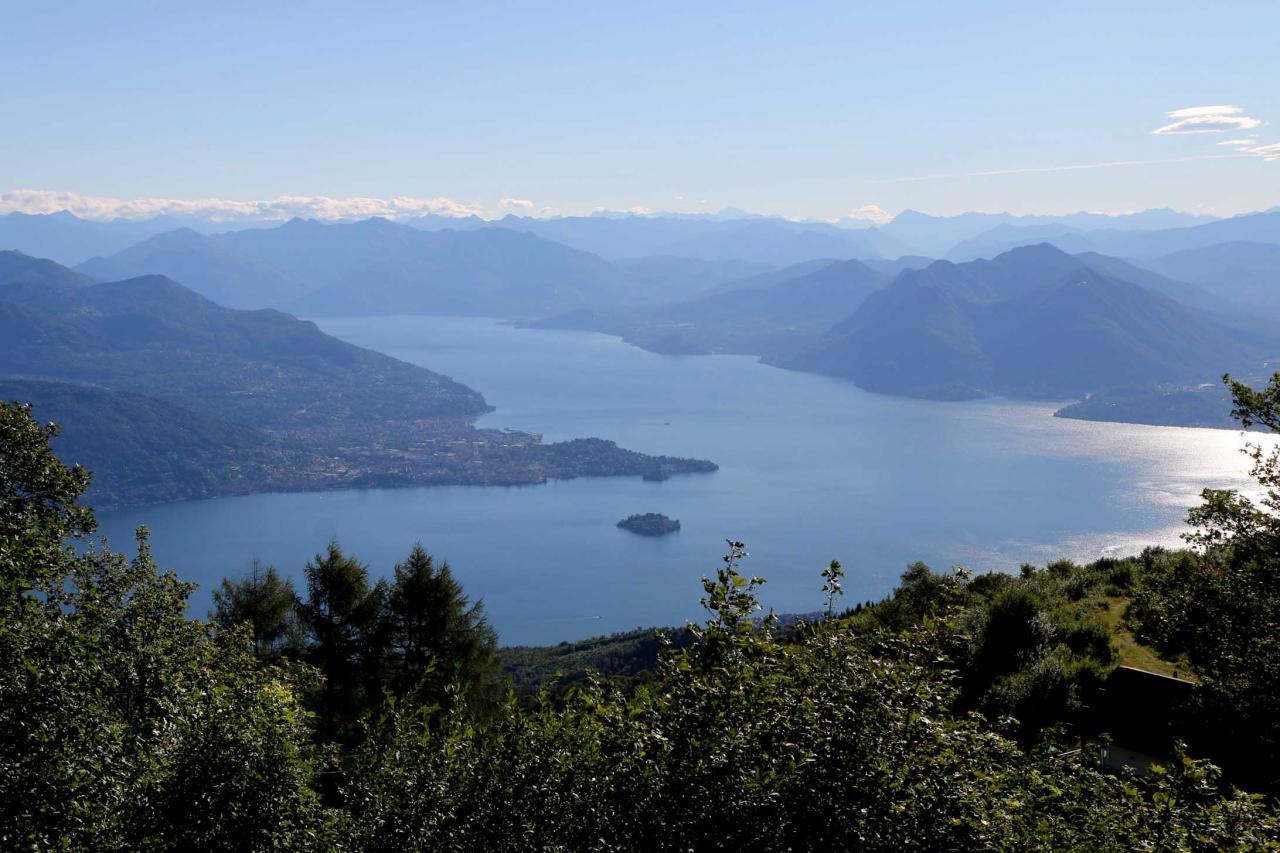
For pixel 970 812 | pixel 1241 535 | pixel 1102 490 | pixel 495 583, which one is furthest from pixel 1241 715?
pixel 1102 490

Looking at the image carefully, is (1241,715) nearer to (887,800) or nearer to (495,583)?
(887,800)

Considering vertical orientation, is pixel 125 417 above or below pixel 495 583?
above

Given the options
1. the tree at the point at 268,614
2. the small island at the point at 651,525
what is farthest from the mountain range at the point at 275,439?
the tree at the point at 268,614

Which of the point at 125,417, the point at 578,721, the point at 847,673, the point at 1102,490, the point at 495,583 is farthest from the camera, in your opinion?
the point at 125,417

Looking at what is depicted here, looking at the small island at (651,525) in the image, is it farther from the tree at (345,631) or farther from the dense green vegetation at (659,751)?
the dense green vegetation at (659,751)

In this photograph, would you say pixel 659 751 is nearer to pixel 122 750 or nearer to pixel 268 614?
pixel 122 750

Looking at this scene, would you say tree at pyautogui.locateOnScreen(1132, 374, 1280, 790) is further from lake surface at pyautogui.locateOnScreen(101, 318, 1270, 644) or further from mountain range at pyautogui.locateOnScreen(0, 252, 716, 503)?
mountain range at pyautogui.locateOnScreen(0, 252, 716, 503)
